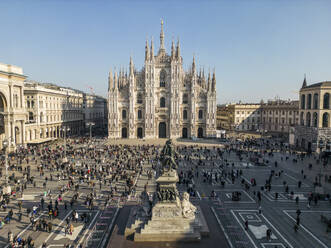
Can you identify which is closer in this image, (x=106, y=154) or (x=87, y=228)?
(x=87, y=228)

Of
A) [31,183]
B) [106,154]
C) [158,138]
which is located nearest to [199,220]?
[31,183]

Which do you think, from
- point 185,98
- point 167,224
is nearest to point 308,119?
point 185,98

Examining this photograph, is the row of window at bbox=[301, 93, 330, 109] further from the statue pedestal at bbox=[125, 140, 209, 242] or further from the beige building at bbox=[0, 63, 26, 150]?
the beige building at bbox=[0, 63, 26, 150]

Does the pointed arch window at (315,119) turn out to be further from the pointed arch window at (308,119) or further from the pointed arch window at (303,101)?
the pointed arch window at (303,101)

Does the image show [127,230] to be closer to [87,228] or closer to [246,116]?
[87,228]

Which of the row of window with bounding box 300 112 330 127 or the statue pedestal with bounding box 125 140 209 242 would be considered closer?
the statue pedestal with bounding box 125 140 209 242

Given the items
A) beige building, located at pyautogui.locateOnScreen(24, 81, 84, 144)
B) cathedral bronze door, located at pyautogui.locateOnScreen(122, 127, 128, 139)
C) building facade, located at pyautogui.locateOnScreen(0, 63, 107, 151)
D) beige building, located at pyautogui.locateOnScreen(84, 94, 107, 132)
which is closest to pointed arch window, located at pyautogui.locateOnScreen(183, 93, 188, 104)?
cathedral bronze door, located at pyautogui.locateOnScreen(122, 127, 128, 139)

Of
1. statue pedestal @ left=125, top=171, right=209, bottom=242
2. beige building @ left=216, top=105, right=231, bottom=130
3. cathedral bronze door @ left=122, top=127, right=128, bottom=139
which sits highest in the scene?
beige building @ left=216, top=105, right=231, bottom=130
